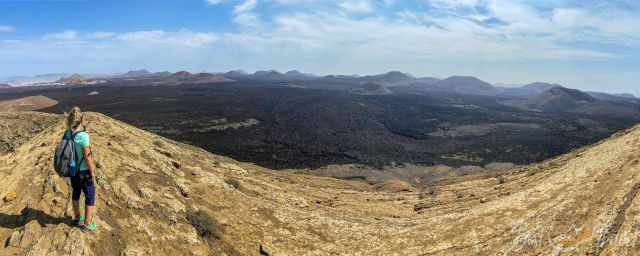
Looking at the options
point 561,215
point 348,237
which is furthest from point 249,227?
point 561,215

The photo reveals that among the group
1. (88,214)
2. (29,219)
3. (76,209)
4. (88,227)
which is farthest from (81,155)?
(29,219)

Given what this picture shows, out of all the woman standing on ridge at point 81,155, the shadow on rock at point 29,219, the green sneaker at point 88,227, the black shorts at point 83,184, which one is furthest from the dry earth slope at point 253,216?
the woman standing on ridge at point 81,155

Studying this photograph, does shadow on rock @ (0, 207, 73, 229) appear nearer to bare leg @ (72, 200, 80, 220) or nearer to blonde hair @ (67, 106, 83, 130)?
bare leg @ (72, 200, 80, 220)

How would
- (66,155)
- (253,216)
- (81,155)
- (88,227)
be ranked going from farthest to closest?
(253,216), (88,227), (81,155), (66,155)

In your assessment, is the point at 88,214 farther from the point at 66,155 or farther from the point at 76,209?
the point at 66,155

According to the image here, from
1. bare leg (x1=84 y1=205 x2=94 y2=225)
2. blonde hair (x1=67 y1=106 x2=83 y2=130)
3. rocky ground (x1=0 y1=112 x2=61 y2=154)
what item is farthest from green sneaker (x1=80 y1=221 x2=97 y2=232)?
rocky ground (x1=0 y1=112 x2=61 y2=154)

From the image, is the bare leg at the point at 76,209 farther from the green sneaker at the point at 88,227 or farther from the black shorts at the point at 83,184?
the black shorts at the point at 83,184

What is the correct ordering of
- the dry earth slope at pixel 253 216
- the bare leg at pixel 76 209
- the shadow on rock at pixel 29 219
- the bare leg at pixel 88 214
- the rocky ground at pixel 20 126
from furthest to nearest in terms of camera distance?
the rocky ground at pixel 20 126 < the dry earth slope at pixel 253 216 < the shadow on rock at pixel 29 219 < the bare leg at pixel 76 209 < the bare leg at pixel 88 214
